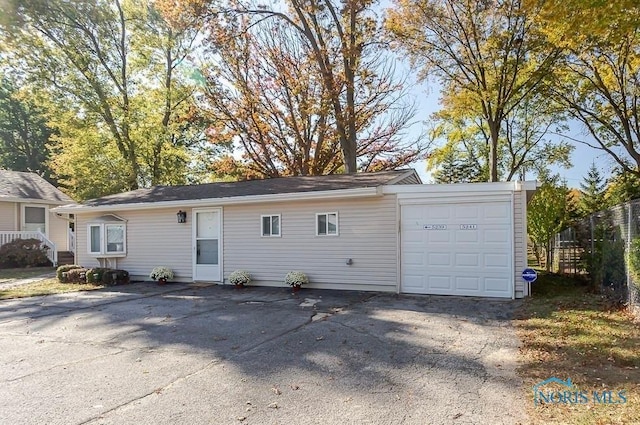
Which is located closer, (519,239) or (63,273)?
(519,239)

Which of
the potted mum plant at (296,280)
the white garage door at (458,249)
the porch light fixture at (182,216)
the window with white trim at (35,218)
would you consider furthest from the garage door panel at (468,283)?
the window with white trim at (35,218)

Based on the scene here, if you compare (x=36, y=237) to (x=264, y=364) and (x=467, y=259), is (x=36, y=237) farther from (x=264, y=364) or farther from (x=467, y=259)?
(x=467, y=259)

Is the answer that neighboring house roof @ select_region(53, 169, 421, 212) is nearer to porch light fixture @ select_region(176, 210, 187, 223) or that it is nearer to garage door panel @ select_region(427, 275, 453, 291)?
porch light fixture @ select_region(176, 210, 187, 223)

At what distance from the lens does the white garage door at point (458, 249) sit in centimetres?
867

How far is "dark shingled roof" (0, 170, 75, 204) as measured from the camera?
1880 cm

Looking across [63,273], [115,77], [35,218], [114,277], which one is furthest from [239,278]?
[115,77]

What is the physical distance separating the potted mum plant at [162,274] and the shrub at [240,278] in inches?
87.0

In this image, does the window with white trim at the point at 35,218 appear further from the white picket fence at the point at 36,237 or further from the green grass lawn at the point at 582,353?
the green grass lawn at the point at 582,353

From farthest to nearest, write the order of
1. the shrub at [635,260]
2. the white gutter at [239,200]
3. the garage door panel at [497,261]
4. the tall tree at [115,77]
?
1. the tall tree at [115,77]
2. the white gutter at [239,200]
3. the garage door panel at [497,261]
4. the shrub at [635,260]

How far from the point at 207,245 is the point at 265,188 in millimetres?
2322

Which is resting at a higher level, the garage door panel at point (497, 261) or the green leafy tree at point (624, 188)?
the green leafy tree at point (624, 188)

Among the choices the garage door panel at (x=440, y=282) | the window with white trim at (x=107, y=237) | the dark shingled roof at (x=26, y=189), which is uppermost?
the dark shingled roof at (x=26, y=189)

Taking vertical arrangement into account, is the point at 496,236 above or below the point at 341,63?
below

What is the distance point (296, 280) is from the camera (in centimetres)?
1022
